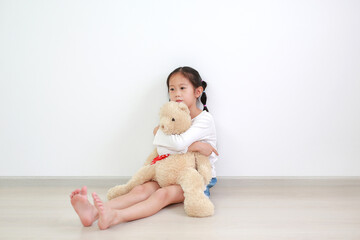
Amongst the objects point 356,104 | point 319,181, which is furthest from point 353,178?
point 356,104

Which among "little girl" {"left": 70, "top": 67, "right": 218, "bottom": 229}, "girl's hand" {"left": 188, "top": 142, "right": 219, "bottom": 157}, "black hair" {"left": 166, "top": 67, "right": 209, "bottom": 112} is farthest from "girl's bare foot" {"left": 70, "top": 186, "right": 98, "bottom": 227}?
"black hair" {"left": 166, "top": 67, "right": 209, "bottom": 112}

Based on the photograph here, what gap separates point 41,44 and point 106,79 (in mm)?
409

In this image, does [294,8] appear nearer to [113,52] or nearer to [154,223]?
[113,52]

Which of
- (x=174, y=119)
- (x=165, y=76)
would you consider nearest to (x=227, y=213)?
(x=174, y=119)

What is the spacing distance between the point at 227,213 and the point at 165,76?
82 cm

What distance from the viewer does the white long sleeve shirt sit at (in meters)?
1.64

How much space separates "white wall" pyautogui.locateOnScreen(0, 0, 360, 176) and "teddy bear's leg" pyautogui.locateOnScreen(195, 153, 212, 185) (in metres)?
0.29

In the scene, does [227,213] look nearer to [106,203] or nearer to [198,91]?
[106,203]

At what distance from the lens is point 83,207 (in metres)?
1.34

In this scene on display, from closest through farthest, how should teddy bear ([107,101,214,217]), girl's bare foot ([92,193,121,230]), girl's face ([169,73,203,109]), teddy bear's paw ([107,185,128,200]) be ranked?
girl's bare foot ([92,193,121,230]), teddy bear ([107,101,214,217]), teddy bear's paw ([107,185,128,200]), girl's face ([169,73,203,109])

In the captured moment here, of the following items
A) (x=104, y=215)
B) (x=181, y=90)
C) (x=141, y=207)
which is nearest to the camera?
(x=104, y=215)

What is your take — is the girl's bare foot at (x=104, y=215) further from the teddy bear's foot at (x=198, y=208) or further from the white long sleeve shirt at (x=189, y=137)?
the white long sleeve shirt at (x=189, y=137)

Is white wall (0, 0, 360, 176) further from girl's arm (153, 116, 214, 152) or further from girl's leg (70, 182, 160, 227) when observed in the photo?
girl's leg (70, 182, 160, 227)

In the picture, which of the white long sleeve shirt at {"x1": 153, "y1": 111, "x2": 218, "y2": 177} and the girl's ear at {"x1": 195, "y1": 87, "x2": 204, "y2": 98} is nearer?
the white long sleeve shirt at {"x1": 153, "y1": 111, "x2": 218, "y2": 177}
